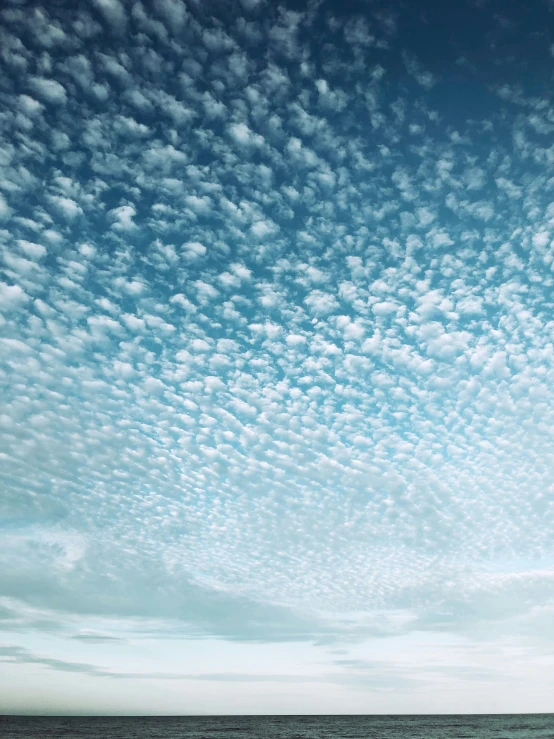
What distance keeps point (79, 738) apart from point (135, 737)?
8322mm

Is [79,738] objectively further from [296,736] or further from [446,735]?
[446,735]

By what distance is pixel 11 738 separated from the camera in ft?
306

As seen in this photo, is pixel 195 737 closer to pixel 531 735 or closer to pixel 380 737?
pixel 380 737

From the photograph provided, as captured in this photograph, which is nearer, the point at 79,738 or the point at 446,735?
the point at 79,738

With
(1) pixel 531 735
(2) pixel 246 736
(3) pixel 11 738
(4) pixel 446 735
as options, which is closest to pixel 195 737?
(2) pixel 246 736

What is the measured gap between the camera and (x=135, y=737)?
308 feet

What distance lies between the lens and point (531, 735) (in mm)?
96375

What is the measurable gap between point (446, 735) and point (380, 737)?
11.2 metres

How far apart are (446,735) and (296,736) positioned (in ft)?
78.8

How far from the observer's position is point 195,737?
3752 inches

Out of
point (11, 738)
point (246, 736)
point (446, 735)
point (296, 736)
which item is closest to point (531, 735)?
point (446, 735)

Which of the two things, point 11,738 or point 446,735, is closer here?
point 11,738

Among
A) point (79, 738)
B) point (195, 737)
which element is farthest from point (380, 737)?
point (79, 738)

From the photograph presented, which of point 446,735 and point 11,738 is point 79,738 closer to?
point 11,738
